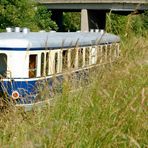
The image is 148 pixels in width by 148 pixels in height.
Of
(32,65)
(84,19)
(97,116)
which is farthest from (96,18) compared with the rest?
(97,116)

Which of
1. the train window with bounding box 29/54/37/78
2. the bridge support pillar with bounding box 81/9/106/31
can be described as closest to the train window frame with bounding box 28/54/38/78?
the train window with bounding box 29/54/37/78

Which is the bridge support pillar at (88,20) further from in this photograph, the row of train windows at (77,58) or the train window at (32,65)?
the row of train windows at (77,58)

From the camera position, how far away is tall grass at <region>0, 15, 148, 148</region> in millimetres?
2762

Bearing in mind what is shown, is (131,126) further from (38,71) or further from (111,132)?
(38,71)

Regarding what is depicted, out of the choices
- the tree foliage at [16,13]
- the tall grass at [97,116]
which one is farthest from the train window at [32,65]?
the tree foliage at [16,13]

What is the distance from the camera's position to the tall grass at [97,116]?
9.06ft

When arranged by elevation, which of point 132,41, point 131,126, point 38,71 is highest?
point 132,41

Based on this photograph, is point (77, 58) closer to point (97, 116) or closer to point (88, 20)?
point (97, 116)

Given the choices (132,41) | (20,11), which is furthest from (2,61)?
(20,11)

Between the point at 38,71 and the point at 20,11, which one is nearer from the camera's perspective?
the point at 38,71

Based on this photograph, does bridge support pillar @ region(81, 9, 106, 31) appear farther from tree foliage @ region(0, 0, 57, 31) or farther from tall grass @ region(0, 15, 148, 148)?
tall grass @ region(0, 15, 148, 148)

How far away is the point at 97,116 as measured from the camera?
3.06 m

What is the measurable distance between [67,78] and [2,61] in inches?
242

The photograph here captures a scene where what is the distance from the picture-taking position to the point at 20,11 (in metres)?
21.8
